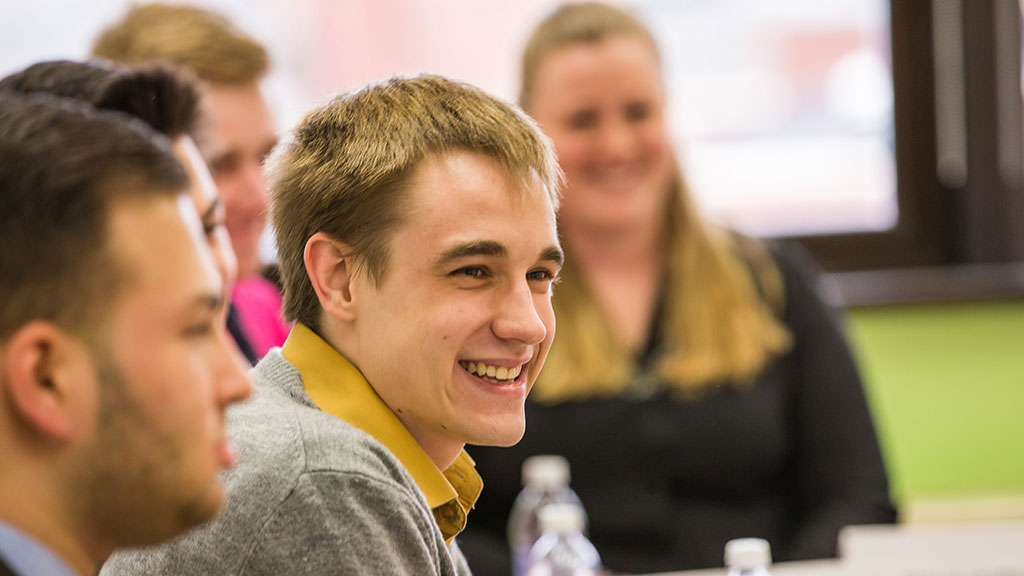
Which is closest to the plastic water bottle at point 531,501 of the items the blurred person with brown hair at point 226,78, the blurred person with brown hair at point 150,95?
the blurred person with brown hair at point 226,78

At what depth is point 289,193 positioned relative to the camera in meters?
1.06

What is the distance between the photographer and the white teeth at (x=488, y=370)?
1.04m

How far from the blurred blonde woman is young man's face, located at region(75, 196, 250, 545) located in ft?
4.05

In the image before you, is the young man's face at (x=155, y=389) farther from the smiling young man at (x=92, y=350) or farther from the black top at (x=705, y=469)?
the black top at (x=705, y=469)

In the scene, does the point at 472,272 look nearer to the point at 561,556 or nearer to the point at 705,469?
the point at 561,556

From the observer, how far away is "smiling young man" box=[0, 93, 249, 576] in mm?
647

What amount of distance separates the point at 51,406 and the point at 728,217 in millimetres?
2456

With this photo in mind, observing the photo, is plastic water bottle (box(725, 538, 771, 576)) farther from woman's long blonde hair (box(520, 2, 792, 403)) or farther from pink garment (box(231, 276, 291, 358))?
pink garment (box(231, 276, 291, 358))

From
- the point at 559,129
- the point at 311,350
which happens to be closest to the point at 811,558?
the point at 559,129

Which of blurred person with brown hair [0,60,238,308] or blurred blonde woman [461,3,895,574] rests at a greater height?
blurred person with brown hair [0,60,238,308]

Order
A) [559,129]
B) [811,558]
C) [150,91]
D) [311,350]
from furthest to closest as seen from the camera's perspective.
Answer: [559,129] < [811,558] < [150,91] < [311,350]

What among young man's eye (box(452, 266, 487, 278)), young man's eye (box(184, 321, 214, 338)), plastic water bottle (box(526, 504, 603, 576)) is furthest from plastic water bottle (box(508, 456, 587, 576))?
young man's eye (box(184, 321, 214, 338))

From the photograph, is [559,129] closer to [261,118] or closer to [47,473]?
[261,118]

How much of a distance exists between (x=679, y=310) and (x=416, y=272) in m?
1.18
